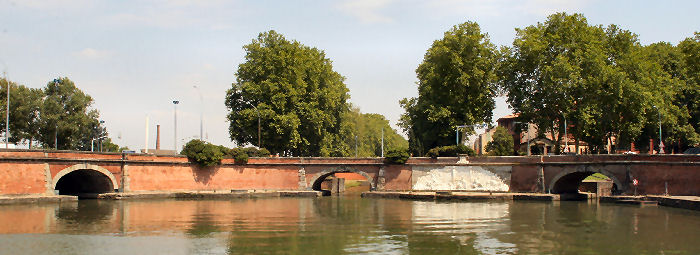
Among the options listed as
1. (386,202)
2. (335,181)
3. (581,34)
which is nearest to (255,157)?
(335,181)

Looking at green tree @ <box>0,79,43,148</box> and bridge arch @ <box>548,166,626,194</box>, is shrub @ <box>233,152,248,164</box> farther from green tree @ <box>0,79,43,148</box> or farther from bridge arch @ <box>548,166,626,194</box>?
bridge arch @ <box>548,166,626,194</box>

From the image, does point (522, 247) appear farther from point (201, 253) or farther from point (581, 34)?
point (581, 34)

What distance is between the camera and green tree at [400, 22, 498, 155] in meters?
67.6

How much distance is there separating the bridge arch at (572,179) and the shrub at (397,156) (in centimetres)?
1408

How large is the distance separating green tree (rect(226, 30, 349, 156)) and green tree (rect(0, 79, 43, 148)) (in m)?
21.6

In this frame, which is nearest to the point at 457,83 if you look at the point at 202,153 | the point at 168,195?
the point at 202,153

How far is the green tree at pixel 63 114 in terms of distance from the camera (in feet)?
241

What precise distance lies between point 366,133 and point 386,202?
2770 inches

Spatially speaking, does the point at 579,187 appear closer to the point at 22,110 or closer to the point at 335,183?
the point at 335,183

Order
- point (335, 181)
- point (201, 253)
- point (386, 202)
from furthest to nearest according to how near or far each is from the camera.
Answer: point (335, 181), point (386, 202), point (201, 253)

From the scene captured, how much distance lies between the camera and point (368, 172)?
216ft

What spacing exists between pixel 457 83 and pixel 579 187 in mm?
16501

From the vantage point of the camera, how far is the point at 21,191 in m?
49.3

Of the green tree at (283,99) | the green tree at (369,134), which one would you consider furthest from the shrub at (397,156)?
the green tree at (369,134)
